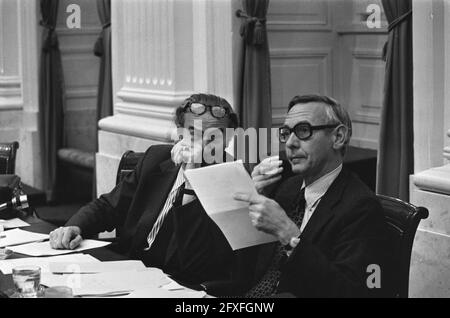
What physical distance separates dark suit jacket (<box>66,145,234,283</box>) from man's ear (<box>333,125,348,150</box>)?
2.26ft

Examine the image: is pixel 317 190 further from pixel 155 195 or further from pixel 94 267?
pixel 155 195

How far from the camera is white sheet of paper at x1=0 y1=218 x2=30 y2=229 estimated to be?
368 cm

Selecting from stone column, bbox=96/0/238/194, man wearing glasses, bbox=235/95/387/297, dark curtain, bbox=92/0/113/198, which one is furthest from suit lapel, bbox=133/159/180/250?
dark curtain, bbox=92/0/113/198

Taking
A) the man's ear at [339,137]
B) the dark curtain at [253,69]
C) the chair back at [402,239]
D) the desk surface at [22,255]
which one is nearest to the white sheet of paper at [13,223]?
the desk surface at [22,255]

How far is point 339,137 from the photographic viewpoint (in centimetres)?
272

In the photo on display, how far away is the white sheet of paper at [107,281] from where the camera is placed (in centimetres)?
258

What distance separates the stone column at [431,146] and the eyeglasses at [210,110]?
106 centimetres

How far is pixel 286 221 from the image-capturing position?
2504mm

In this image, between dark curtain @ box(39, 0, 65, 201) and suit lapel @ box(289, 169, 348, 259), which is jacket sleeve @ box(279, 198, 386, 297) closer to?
suit lapel @ box(289, 169, 348, 259)

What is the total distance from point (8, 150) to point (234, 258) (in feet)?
7.49

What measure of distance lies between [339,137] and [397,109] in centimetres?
179
